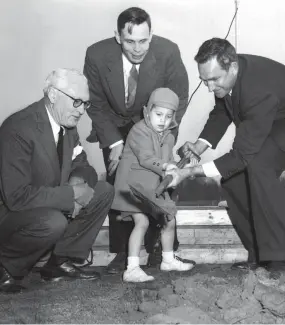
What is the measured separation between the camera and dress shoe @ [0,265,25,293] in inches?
169

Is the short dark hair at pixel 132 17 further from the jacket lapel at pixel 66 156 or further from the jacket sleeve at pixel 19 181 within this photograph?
the jacket sleeve at pixel 19 181

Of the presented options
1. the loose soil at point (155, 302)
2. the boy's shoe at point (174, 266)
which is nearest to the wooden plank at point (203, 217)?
the boy's shoe at point (174, 266)

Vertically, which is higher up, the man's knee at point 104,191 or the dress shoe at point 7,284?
the man's knee at point 104,191

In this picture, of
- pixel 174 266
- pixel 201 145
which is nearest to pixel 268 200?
pixel 201 145

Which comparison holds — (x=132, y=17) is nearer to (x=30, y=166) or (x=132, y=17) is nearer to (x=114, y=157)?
(x=114, y=157)

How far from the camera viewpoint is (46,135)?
4363 mm

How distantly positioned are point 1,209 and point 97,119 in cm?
123

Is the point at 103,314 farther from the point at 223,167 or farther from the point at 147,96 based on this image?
the point at 147,96

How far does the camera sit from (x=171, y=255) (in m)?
4.83

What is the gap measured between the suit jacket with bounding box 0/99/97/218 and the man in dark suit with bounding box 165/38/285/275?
841mm

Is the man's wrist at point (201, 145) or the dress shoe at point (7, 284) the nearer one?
the dress shoe at point (7, 284)

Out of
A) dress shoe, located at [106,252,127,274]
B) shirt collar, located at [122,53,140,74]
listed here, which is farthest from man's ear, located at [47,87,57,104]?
dress shoe, located at [106,252,127,274]

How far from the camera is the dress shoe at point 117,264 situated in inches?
193

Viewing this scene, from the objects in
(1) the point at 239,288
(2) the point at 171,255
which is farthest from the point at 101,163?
(1) the point at 239,288
